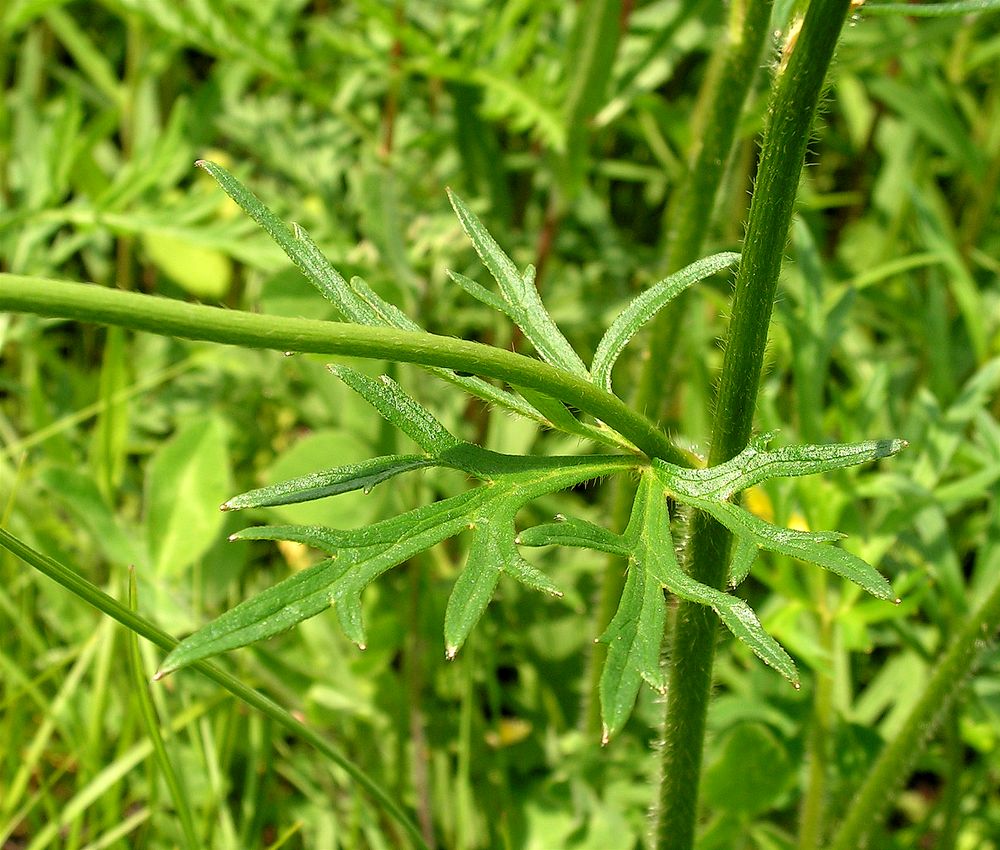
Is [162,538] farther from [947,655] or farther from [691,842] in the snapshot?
[947,655]

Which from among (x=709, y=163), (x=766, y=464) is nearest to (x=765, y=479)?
(x=766, y=464)

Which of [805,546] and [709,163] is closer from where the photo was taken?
[805,546]

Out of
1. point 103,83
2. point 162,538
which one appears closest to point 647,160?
point 103,83

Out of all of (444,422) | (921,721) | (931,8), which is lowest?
(921,721)

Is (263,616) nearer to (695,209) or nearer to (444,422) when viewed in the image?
(695,209)

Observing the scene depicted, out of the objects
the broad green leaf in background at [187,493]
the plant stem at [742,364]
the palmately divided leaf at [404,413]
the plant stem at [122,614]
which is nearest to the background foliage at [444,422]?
the broad green leaf in background at [187,493]

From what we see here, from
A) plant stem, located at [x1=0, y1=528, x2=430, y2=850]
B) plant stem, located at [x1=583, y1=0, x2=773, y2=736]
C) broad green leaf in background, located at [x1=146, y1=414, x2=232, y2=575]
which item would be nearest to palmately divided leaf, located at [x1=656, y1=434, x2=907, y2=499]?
plant stem, located at [x1=0, y1=528, x2=430, y2=850]

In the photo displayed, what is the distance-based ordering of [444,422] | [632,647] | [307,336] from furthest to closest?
[444,422] → [632,647] → [307,336]

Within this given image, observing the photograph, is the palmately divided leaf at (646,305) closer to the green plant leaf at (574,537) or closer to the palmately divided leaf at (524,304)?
the palmately divided leaf at (524,304)
